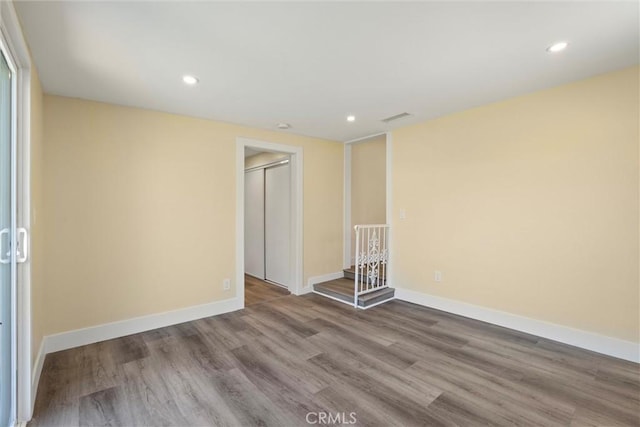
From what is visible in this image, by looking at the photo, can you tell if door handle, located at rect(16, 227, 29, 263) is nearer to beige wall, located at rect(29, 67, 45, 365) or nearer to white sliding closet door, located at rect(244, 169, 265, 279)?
beige wall, located at rect(29, 67, 45, 365)

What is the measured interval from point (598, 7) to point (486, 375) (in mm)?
2450

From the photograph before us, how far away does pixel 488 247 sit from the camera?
3100mm

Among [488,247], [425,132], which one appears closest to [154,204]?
[425,132]

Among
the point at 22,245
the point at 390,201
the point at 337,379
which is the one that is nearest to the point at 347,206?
the point at 390,201

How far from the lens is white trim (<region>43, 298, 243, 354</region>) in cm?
256

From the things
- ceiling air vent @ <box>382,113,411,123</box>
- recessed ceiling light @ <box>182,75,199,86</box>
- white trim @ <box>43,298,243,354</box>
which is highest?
ceiling air vent @ <box>382,113,411,123</box>

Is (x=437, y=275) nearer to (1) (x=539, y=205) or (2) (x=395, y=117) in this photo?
(1) (x=539, y=205)

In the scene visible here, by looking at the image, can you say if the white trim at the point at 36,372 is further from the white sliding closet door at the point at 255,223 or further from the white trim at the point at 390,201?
the white trim at the point at 390,201

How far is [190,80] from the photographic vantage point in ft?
7.79

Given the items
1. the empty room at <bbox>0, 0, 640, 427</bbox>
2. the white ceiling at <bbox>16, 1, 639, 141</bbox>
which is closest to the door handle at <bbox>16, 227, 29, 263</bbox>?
the empty room at <bbox>0, 0, 640, 427</bbox>

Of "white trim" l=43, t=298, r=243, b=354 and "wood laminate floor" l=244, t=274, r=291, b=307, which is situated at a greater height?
"white trim" l=43, t=298, r=243, b=354

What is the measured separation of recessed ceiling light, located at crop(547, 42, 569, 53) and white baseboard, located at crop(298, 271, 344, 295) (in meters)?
3.64

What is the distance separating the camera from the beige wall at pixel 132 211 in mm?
2594

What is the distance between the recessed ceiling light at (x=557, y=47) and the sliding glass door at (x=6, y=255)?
3.35m
